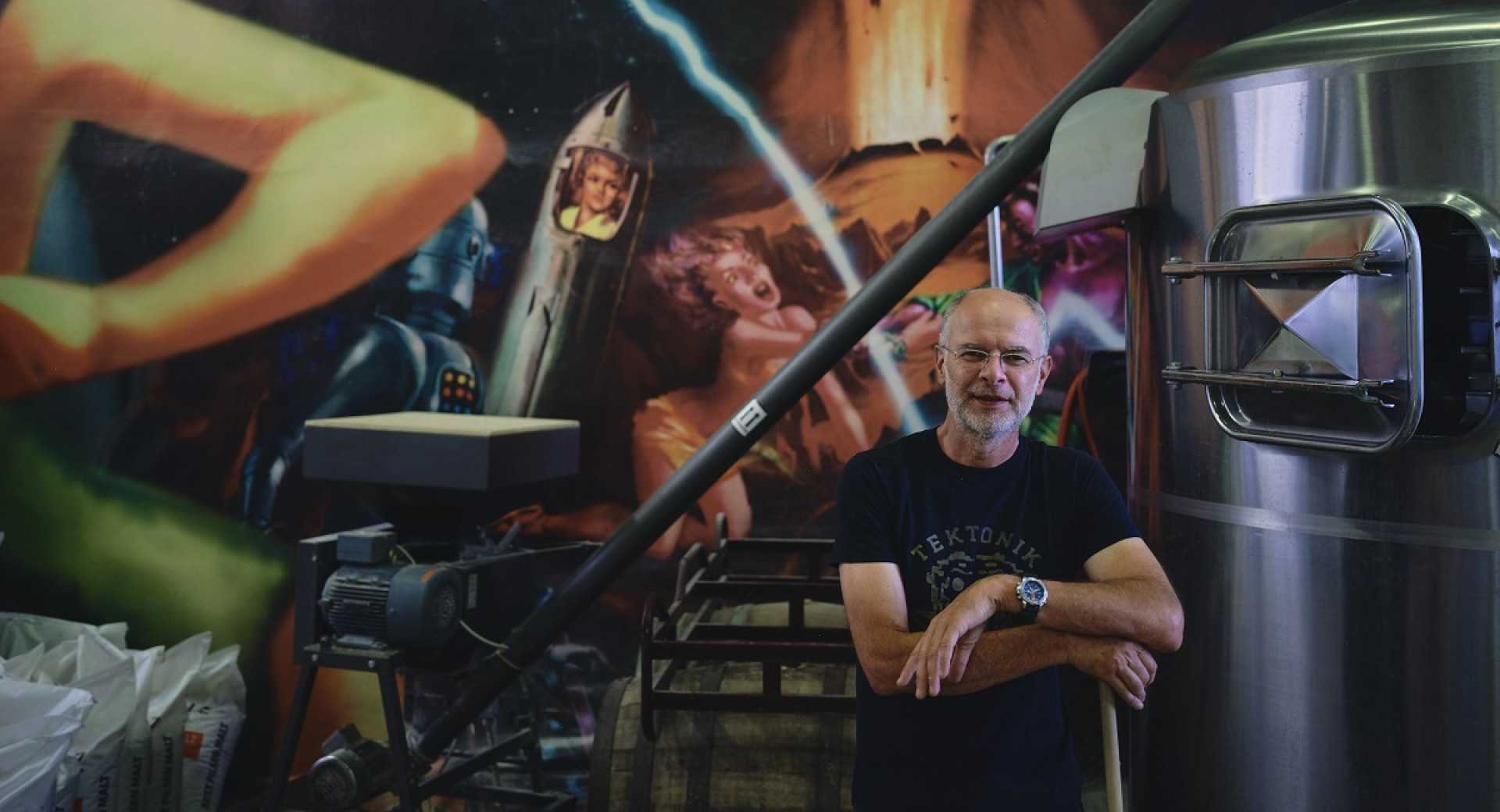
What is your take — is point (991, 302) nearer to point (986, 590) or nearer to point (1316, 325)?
point (986, 590)

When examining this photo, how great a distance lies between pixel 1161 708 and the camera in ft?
8.44

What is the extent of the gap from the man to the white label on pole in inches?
44.9

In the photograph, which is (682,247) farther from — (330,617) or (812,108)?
(330,617)

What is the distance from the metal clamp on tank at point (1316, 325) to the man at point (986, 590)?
468 mm

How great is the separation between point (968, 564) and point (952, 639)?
0.70 ft

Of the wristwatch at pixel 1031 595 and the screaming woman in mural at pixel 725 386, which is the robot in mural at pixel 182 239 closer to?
the screaming woman in mural at pixel 725 386

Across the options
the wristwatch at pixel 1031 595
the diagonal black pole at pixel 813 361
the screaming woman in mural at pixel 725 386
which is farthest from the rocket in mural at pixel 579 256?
the wristwatch at pixel 1031 595

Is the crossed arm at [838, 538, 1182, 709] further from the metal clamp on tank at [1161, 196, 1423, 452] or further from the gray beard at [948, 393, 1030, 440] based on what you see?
the metal clamp on tank at [1161, 196, 1423, 452]

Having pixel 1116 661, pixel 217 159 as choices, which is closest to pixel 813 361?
pixel 1116 661

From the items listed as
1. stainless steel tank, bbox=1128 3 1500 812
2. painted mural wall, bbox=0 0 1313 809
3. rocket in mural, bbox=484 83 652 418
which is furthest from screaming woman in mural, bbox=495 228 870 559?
stainless steel tank, bbox=1128 3 1500 812

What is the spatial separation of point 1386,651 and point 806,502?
220 cm

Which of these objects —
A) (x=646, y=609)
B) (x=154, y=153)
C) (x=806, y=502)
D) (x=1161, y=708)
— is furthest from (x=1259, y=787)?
(x=154, y=153)

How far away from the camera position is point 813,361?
3268 millimetres

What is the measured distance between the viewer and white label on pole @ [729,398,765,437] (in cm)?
327
